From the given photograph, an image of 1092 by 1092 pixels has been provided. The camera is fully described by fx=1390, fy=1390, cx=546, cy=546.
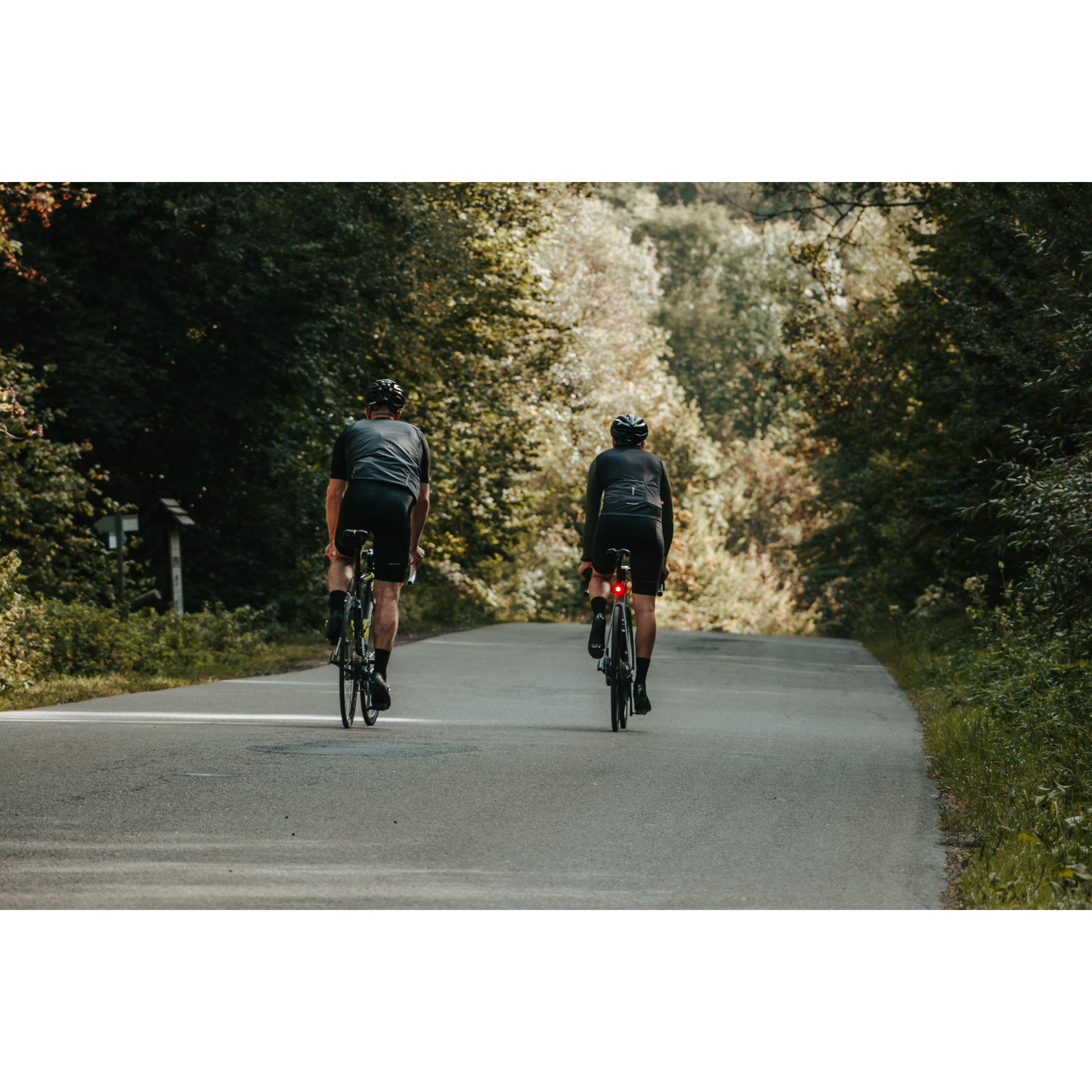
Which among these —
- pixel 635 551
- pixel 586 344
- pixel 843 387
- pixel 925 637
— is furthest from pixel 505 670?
pixel 586 344

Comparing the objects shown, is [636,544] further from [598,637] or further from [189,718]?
[189,718]

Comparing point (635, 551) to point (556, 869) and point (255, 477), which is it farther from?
point (255, 477)

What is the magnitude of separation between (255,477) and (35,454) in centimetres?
523

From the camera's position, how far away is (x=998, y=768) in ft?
26.2

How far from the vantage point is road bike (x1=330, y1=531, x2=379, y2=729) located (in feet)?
28.9

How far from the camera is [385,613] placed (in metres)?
9.06

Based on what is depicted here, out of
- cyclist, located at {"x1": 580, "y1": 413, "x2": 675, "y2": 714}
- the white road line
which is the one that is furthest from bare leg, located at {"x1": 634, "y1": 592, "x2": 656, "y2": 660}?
the white road line

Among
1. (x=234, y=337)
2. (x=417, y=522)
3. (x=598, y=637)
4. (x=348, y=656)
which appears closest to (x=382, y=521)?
(x=417, y=522)

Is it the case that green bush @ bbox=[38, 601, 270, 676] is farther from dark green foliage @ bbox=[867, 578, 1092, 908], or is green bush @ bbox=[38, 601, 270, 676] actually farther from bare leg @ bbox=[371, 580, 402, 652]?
dark green foliage @ bbox=[867, 578, 1092, 908]

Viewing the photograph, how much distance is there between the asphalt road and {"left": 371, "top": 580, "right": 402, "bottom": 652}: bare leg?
0.63 metres

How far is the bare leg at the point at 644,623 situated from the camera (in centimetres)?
965

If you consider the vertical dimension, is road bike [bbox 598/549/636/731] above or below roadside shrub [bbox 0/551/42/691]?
above

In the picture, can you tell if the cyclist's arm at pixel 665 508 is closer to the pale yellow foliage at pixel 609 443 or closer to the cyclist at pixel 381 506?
the cyclist at pixel 381 506

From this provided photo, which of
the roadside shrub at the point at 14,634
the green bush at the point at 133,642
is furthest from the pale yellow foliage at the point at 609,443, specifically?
the roadside shrub at the point at 14,634
